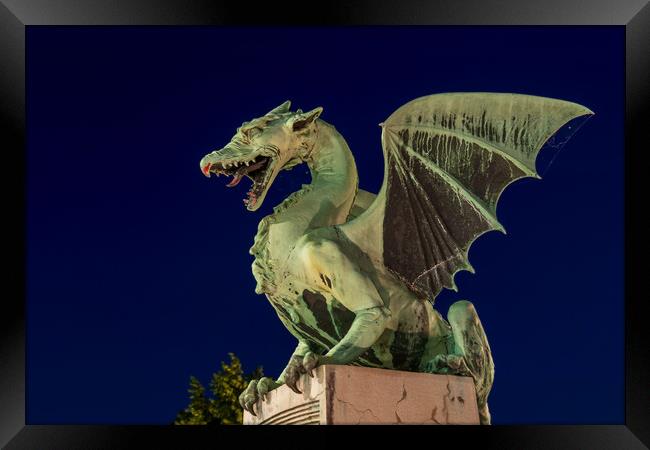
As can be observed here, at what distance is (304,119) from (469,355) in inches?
75.8

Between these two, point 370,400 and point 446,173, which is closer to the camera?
point 370,400

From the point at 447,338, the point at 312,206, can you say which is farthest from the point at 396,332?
the point at 312,206

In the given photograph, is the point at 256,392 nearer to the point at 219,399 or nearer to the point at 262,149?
the point at 262,149

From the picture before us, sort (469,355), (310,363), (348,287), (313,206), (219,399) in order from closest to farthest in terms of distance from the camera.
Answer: (310,363), (348,287), (469,355), (313,206), (219,399)

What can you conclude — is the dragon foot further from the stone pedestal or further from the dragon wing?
the dragon wing

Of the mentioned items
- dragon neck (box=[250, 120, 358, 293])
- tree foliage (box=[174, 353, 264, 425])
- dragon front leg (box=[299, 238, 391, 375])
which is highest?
dragon neck (box=[250, 120, 358, 293])

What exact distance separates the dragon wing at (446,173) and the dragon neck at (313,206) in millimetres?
184

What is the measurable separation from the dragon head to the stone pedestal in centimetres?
142

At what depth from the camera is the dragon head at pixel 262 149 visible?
27.8 ft

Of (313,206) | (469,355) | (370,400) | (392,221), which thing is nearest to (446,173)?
(392,221)

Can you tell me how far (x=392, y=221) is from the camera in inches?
338

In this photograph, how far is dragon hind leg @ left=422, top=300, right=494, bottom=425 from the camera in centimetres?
820

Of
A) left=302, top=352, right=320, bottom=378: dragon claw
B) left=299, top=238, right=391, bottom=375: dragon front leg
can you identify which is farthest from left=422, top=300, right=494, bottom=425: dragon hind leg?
left=302, top=352, right=320, bottom=378: dragon claw

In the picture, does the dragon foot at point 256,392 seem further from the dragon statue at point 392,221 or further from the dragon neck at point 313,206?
the dragon neck at point 313,206
